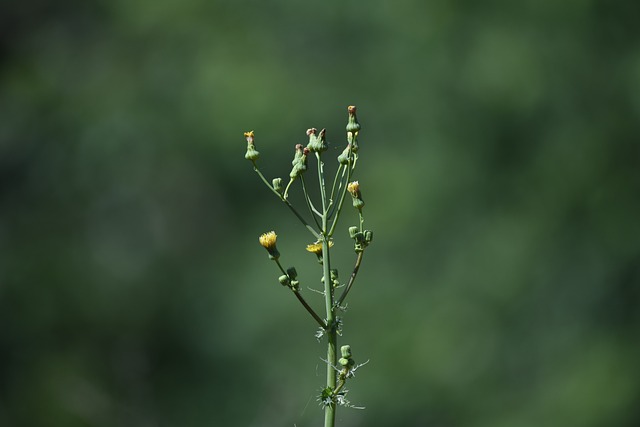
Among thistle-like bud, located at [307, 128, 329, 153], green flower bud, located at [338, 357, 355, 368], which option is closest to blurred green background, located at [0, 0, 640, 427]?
thistle-like bud, located at [307, 128, 329, 153]

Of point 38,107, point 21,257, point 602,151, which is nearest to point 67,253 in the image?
point 21,257

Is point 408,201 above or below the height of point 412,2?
below

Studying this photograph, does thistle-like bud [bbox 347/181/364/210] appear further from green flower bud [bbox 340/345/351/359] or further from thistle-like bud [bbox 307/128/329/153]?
green flower bud [bbox 340/345/351/359]

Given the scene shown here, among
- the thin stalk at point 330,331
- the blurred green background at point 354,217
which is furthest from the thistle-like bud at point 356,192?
the blurred green background at point 354,217

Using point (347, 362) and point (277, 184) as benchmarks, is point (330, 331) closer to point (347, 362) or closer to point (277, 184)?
point (347, 362)

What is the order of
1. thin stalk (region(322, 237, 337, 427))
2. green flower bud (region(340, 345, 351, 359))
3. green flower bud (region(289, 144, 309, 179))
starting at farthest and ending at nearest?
green flower bud (region(289, 144, 309, 179))
green flower bud (region(340, 345, 351, 359))
thin stalk (region(322, 237, 337, 427))

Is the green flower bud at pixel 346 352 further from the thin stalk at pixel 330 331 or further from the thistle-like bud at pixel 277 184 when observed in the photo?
the thistle-like bud at pixel 277 184

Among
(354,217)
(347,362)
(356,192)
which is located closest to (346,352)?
(347,362)

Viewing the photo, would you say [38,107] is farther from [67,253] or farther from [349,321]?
[349,321]

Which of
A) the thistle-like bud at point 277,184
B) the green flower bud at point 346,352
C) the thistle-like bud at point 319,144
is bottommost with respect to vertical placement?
the green flower bud at point 346,352
